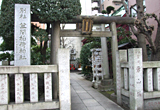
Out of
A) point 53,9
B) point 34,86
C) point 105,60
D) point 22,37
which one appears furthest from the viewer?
point 105,60

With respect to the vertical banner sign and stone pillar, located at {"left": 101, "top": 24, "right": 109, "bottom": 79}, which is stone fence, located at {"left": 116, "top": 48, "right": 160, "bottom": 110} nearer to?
the vertical banner sign

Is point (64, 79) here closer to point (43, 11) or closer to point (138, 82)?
point (138, 82)

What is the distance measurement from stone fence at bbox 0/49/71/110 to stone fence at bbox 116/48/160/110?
2.04 meters

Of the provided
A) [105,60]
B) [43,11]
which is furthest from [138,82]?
[105,60]

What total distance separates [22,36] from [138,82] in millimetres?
4064

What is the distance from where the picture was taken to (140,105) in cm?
436

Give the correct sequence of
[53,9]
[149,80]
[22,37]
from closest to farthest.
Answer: [149,80]
[22,37]
[53,9]

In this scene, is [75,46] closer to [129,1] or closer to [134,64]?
[129,1]

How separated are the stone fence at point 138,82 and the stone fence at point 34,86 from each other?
6.68ft

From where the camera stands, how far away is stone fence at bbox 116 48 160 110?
431cm

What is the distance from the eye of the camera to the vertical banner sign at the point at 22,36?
471cm

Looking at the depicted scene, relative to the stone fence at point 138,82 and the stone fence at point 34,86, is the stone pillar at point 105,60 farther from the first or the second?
the stone fence at point 34,86

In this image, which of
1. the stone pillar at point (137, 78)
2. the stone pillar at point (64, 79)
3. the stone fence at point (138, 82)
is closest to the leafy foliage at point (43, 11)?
the stone pillar at point (64, 79)

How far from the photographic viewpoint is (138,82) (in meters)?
4.32
